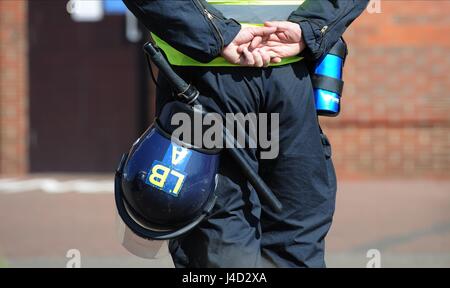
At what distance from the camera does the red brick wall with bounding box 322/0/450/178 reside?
9.59 meters

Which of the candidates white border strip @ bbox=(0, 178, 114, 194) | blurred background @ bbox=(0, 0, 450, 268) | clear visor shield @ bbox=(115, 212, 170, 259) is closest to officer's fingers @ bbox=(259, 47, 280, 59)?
clear visor shield @ bbox=(115, 212, 170, 259)

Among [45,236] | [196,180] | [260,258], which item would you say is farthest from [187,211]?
[45,236]

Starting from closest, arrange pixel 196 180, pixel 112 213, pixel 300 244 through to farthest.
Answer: pixel 196 180
pixel 300 244
pixel 112 213

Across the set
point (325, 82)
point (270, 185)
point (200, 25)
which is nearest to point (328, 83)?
point (325, 82)

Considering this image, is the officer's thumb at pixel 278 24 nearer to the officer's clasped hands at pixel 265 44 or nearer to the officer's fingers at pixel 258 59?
the officer's clasped hands at pixel 265 44

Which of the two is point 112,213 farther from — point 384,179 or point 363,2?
point 363,2

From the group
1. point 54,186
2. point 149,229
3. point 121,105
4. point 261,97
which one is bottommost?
point 54,186

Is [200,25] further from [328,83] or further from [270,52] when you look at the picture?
[328,83]

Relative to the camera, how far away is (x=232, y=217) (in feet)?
8.30

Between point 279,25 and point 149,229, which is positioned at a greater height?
point 279,25

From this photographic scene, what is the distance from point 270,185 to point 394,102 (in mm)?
7381

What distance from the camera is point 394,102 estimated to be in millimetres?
9680

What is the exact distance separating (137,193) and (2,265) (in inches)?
118

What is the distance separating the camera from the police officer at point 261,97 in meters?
2.47
